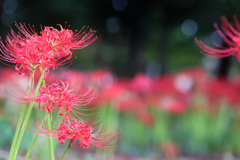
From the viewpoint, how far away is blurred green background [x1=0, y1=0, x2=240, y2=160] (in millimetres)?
3434

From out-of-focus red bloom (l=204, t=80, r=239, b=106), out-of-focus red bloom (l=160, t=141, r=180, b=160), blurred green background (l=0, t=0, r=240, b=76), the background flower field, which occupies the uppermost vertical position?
blurred green background (l=0, t=0, r=240, b=76)

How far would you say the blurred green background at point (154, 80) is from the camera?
3.43m

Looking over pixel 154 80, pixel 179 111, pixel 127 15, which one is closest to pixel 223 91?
pixel 179 111

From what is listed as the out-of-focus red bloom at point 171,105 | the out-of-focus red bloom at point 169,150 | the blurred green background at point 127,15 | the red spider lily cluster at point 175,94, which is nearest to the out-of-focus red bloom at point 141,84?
the red spider lily cluster at point 175,94

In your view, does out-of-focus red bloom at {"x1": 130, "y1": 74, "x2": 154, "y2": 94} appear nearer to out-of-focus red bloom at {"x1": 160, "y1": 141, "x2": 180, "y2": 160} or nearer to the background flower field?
the background flower field

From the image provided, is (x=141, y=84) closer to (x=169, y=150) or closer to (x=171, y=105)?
(x=171, y=105)

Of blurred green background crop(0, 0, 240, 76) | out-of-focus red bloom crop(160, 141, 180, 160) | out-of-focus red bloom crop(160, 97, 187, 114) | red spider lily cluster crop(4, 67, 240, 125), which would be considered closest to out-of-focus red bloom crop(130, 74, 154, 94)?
red spider lily cluster crop(4, 67, 240, 125)

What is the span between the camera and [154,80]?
424 centimetres

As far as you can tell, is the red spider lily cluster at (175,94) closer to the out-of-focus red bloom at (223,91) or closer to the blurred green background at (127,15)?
the out-of-focus red bloom at (223,91)

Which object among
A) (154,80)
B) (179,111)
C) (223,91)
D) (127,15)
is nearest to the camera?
(223,91)

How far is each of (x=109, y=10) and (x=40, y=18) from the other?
3.84 ft

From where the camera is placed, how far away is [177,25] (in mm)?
5758

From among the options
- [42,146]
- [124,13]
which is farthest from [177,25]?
[42,146]

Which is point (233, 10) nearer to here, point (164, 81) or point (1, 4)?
point (164, 81)
